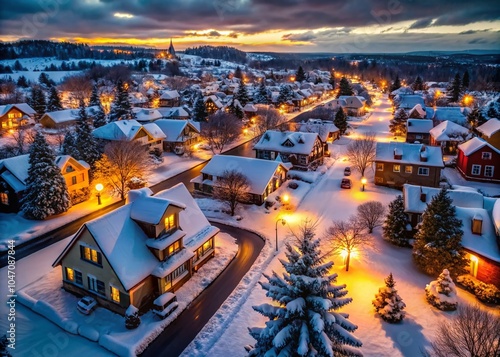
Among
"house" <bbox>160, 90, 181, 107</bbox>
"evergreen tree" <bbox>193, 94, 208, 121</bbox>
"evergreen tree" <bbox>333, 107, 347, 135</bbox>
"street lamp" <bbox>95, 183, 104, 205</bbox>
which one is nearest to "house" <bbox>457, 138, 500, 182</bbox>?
"evergreen tree" <bbox>333, 107, 347, 135</bbox>

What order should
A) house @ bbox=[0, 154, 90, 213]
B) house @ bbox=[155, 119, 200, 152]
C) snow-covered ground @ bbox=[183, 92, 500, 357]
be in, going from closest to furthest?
1. snow-covered ground @ bbox=[183, 92, 500, 357]
2. house @ bbox=[0, 154, 90, 213]
3. house @ bbox=[155, 119, 200, 152]

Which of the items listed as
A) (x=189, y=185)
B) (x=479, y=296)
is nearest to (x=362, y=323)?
(x=479, y=296)

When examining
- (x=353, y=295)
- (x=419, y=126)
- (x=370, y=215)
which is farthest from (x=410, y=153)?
(x=353, y=295)

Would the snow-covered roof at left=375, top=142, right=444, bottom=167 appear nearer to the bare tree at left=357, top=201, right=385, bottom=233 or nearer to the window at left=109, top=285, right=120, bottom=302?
the bare tree at left=357, top=201, right=385, bottom=233

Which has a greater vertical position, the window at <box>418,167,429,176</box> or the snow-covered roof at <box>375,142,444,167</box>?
the snow-covered roof at <box>375,142,444,167</box>

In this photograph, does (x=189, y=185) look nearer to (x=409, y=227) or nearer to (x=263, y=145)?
(x=263, y=145)

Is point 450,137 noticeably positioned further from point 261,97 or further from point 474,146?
point 261,97

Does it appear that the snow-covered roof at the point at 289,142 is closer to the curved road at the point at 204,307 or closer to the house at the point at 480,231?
the house at the point at 480,231
